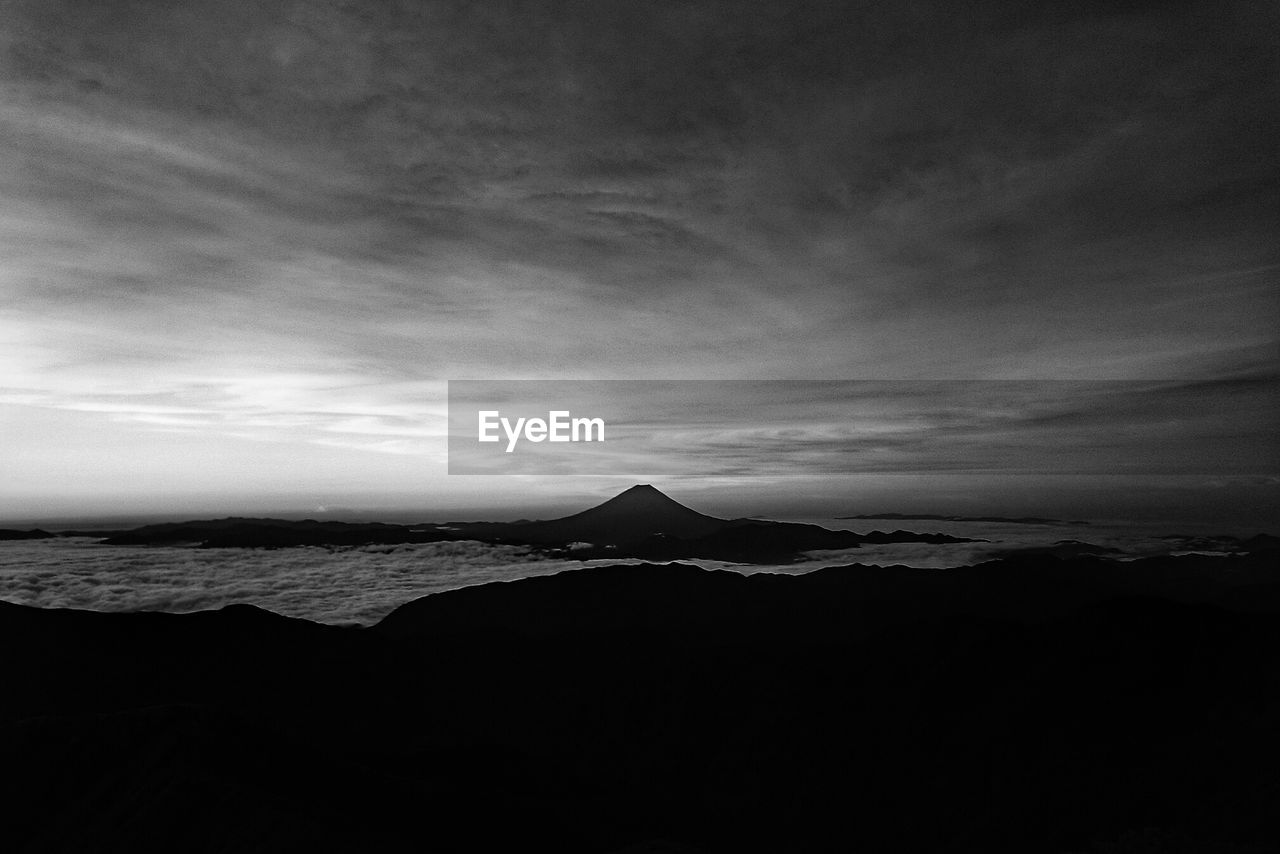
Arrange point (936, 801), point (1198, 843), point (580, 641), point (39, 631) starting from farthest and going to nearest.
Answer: point (580, 641), point (39, 631), point (936, 801), point (1198, 843)

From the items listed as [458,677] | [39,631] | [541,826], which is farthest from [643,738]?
[39,631]

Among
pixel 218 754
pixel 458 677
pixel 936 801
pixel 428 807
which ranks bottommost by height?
pixel 936 801

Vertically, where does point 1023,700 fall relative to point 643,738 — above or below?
above

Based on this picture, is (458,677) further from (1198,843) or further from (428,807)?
(1198,843)

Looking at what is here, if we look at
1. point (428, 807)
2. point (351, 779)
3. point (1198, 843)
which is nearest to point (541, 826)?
point (428, 807)

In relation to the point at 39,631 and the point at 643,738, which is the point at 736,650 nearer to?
the point at 643,738

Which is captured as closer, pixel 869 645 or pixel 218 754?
pixel 218 754

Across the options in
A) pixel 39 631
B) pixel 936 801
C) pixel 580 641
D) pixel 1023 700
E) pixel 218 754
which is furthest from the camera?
pixel 580 641
